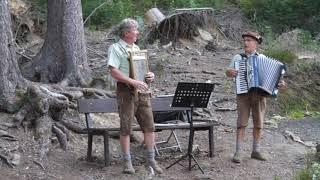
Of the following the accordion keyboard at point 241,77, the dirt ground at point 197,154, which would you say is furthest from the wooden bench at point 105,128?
the accordion keyboard at point 241,77

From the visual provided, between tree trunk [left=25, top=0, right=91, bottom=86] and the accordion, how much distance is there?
14.3ft

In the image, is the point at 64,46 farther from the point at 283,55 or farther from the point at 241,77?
the point at 283,55

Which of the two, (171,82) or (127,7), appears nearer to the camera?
(171,82)

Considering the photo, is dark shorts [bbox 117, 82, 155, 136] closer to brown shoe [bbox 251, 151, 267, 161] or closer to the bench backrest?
the bench backrest

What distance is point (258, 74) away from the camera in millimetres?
8953

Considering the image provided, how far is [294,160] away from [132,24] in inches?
148

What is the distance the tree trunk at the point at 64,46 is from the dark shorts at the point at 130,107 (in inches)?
171

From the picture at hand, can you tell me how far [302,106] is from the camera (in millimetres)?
15422

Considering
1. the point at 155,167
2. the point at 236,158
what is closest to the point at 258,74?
the point at 236,158

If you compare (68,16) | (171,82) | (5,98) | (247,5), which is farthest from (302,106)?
(247,5)

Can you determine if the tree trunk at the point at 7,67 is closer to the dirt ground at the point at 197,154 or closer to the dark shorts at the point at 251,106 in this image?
the dirt ground at the point at 197,154

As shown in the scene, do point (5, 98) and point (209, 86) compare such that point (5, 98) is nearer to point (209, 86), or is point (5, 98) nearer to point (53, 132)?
point (53, 132)

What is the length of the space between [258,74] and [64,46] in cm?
503

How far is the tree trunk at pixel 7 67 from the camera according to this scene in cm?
966
